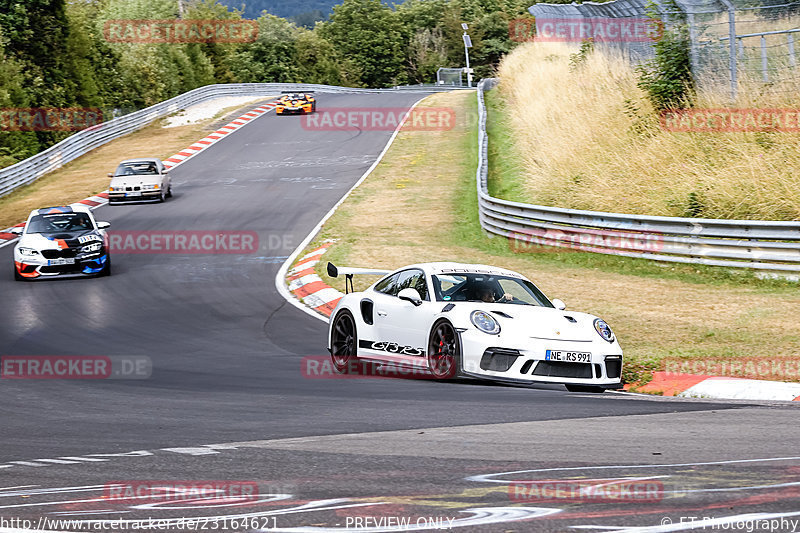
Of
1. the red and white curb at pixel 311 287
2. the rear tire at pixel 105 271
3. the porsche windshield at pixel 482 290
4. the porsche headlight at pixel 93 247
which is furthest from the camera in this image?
the rear tire at pixel 105 271

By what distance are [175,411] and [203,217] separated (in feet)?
66.6

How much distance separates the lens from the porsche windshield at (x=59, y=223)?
69.3 feet

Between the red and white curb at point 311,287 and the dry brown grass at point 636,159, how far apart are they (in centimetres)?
616

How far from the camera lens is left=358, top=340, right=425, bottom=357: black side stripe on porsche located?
1069 centimetres

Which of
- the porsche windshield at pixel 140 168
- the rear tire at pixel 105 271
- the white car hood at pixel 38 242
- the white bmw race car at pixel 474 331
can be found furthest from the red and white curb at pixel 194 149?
the white bmw race car at pixel 474 331

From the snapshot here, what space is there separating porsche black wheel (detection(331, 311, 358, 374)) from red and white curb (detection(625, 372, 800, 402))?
324 centimetres

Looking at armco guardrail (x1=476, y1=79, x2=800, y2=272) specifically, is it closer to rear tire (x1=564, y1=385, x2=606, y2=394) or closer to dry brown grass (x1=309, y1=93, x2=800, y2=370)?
dry brown grass (x1=309, y1=93, x2=800, y2=370)

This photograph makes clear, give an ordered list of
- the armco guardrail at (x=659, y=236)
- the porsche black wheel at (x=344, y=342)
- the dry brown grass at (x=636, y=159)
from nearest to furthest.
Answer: the porsche black wheel at (x=344, y=342), the armco guardrail at (x=659, y=236), the dry brown grass at (x=636, y=159)

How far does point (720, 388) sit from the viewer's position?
9.86 meters

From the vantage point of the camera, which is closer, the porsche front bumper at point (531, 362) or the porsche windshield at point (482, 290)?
the porsche front bumper at point (531, 362)

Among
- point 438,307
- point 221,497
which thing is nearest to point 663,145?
point 438,307

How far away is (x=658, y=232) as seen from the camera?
18.6m

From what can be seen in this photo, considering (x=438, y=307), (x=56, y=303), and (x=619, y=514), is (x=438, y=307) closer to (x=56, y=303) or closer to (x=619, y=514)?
(x=619, y=514)

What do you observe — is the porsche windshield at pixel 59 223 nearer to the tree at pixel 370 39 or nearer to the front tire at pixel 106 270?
the front tire at pixel 106 270
